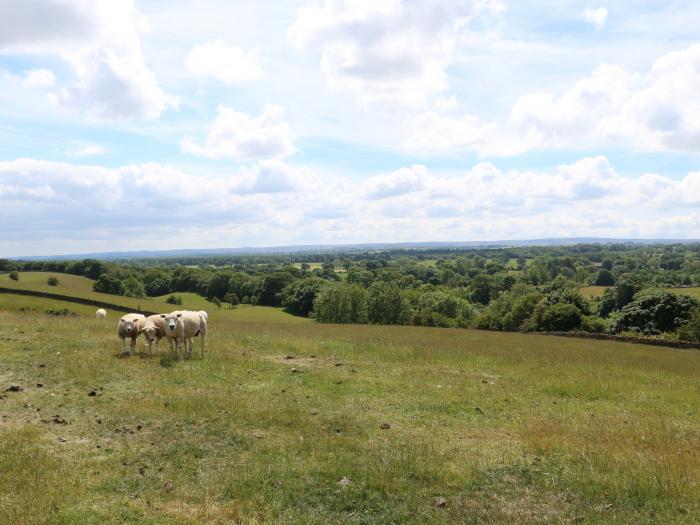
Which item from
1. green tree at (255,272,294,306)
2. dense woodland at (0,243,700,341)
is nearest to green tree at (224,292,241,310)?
dense woodland at (0,243,700,341)

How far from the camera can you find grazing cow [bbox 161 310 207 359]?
22.0 metres

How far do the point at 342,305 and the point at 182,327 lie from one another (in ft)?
234

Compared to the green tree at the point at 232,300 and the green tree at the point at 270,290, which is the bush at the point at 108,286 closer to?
the green tree at the point at 232,300

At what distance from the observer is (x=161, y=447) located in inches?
458

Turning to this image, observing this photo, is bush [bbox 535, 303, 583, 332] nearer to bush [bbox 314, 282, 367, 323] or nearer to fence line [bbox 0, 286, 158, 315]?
bush [bbox 314, 282, 367, 323]

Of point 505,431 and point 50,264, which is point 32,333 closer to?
point 505,431

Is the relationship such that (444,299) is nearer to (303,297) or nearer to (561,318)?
(303,297)

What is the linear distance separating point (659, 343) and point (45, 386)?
1686 inches

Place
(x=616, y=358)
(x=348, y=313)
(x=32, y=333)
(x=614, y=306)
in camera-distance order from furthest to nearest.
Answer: (x=614, y=306)
(x=348, y=313)
(x=616, y=358)
(x=32, y=333)

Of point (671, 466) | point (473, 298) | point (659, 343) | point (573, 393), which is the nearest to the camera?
point (671, 466)

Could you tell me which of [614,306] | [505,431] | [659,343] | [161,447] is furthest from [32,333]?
[614,306]

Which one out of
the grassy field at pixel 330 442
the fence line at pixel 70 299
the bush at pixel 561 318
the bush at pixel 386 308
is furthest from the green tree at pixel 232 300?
the grassy field at pixel 330 442

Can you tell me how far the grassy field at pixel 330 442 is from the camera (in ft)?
30.1

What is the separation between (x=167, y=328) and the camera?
21.9 m
